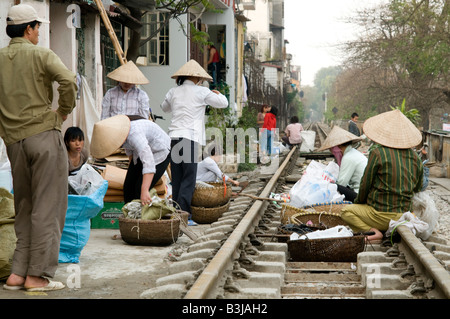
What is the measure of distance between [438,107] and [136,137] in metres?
29.3

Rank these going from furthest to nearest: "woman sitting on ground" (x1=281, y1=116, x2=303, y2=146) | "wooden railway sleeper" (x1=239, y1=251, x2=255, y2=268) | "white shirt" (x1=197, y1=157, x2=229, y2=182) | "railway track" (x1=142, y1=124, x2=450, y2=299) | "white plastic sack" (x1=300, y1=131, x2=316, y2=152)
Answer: "white plastic sack" (x1=300, y1=131, x2=316, y2=152) → "woman sitting on ground" (x1=281, y1=116, x2=303, y2=146) → "white shirt" (x1=197, y1=157, x2=229, y2=182) → "wooden railway sleeper" (x1=239, y1=251, x2=255, y2=268) → "railway track" (x1=142, y1=124, x2=450, y2=299)

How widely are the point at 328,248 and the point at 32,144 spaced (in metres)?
2.68

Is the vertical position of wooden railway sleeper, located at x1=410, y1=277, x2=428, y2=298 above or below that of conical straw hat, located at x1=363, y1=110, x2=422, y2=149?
below

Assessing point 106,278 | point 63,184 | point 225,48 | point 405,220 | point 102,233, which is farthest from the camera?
point 225,48

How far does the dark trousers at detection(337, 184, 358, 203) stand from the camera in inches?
329

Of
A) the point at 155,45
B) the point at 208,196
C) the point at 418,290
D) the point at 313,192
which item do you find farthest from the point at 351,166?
the point at 155,45

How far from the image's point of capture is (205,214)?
328 inches

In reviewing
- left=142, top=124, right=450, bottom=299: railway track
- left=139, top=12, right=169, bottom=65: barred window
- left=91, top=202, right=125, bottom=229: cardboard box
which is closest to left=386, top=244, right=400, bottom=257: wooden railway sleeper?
left=142, top=124, right=450, bottom=299: railway track

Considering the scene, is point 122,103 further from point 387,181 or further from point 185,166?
point 387,181

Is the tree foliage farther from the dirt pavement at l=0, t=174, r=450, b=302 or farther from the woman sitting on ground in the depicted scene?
the dirt pavement at l=0, t=174, r=450, b=302

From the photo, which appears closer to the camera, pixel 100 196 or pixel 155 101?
pixel 100 196

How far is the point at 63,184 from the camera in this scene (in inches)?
191
